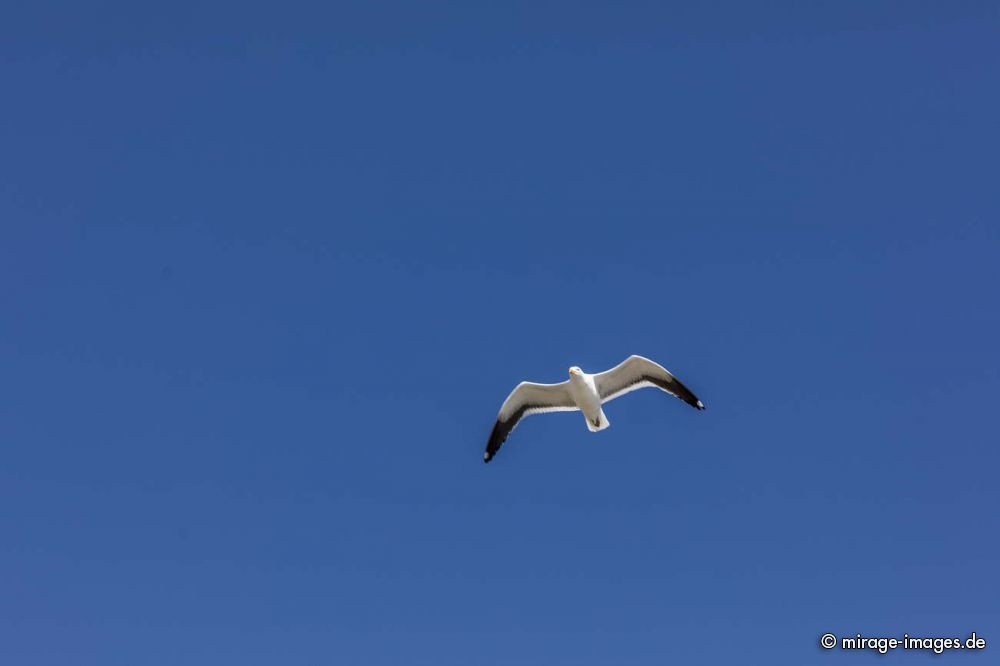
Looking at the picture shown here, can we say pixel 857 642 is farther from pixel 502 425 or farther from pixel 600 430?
pixel 502 425

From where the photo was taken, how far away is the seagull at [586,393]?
18000 millimetres

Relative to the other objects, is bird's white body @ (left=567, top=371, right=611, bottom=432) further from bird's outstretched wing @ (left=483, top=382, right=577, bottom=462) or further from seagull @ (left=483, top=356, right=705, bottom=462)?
bird's outstretched wing @ (left=483, top=382, right=577, bottom=462)

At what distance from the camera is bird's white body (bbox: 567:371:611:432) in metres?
17.9

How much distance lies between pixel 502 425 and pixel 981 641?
33.5 feet

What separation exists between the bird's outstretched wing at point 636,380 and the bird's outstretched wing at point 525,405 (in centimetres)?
79

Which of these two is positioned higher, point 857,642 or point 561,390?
point 561,390

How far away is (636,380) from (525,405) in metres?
2.52

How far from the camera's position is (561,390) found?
18.7 m

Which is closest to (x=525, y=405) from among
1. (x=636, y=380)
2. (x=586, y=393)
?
(x=586, y=393)

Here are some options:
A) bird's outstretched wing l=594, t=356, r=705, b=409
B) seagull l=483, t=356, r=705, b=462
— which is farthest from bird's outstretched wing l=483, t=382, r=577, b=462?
bird's outstretched wing l=594, t=356, r=705, b=409

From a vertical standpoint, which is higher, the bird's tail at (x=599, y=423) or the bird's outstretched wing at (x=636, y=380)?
the bird's outstretched wing at (x=636, y=380)

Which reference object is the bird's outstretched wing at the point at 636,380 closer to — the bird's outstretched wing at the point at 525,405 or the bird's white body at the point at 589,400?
the bird's white body at the point at 589,400

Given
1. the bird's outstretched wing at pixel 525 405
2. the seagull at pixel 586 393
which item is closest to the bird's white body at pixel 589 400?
the seagull at pixel 586 393

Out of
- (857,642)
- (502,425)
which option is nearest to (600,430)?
(502,425)
